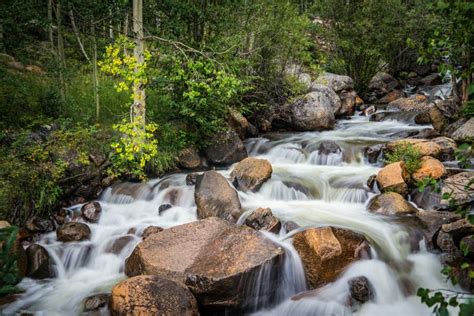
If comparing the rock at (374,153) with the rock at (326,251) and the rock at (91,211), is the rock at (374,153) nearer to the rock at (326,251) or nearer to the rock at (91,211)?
the rock at (326,251)

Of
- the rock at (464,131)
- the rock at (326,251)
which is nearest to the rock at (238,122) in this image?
the rock at (464,131)

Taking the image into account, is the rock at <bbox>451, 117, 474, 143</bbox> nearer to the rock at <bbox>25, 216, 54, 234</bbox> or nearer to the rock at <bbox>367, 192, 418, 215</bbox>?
the rock at <bbox>367, 192, 418, 215</bbox>

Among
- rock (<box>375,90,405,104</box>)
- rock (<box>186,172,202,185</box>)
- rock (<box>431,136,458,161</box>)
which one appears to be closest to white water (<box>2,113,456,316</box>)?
rock (<box>186,172,202,185</box>)

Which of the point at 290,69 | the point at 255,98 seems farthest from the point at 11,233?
the point at 290,69

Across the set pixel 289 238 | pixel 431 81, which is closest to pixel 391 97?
pixel 431 81

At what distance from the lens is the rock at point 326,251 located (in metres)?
5.99

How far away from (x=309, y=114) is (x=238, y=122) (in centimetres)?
317

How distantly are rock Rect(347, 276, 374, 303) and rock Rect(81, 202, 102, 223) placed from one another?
541 cm

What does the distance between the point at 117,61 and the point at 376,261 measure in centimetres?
601

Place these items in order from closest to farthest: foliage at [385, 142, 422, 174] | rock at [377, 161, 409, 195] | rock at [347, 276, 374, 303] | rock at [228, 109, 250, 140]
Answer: rock at [347, 276, 374, 303] → rock at [377, 161, 409, 195] → foliage at [385, 142, 422, 174] → rock at [228, 109, 250, 140]

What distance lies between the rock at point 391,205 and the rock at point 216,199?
3007mm

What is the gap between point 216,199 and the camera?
8133 mm

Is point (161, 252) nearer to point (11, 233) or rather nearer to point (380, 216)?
point (11, 233)

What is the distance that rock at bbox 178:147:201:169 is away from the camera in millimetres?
10539
